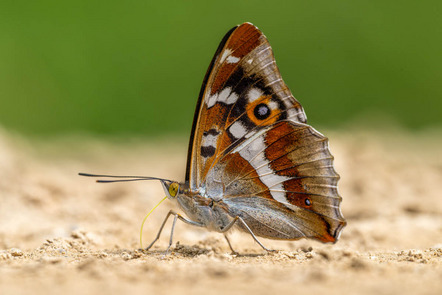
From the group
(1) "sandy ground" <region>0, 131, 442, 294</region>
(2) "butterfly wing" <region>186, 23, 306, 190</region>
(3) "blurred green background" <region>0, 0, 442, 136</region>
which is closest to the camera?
(1) "sandy ground" <region>0, 131, 442, 294</region>

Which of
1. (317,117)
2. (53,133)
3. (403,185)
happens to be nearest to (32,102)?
(53,133)

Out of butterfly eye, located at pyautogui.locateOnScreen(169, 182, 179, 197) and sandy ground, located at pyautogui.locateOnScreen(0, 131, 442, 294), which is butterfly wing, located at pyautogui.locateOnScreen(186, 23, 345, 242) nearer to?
butterfly eye, located at pyautogui.locateOnScreen(169, 182, 179, 197)

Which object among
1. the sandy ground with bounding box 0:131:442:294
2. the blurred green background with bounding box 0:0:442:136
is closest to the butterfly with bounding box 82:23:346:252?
the sandy ground with bounding box 0:131:442:294

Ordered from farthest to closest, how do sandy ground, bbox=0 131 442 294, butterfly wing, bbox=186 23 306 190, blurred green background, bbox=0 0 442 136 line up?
blurred green background, bbox=0 0 442 136, butterfly wing, bbox=186 23 306 190, sandy ground, bbox=0 131 442 294

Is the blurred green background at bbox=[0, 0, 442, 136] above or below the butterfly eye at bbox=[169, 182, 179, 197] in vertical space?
above

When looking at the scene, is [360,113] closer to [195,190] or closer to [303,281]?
[195,190]

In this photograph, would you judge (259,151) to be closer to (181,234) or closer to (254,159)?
(254,159)

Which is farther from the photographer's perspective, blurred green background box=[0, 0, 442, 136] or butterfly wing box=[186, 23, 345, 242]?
blurred green background box=[0, 0, 442, 136]
